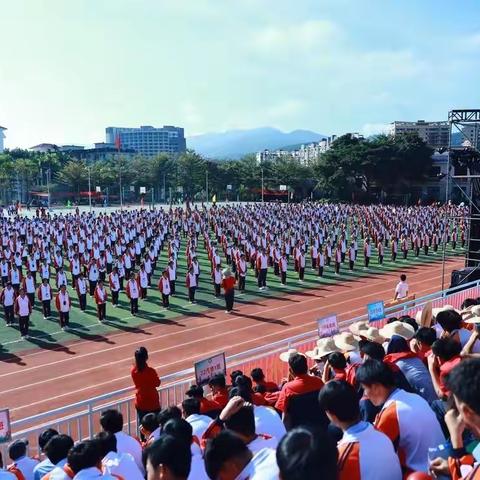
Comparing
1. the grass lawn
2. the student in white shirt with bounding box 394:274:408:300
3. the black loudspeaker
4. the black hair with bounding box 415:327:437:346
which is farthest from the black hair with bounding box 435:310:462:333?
the black loudspeaker

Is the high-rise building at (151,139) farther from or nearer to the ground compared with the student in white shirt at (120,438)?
farther from the ground

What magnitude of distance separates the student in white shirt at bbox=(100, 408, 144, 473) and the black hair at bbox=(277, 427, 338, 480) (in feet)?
7.52

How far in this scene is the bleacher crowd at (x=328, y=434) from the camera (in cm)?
209

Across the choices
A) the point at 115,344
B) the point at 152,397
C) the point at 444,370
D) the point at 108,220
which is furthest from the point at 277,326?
the point at 108,220

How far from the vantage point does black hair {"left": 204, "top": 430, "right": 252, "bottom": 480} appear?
2561 mm

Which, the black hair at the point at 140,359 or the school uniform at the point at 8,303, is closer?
the black hair at the point at 140,359

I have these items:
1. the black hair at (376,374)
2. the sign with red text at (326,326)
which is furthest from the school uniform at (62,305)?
the black hair at (376,374)

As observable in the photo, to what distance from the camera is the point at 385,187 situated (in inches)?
2121

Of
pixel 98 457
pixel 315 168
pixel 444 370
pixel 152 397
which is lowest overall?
pixel 152 397

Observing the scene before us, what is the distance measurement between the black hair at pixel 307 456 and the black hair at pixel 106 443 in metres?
1.62

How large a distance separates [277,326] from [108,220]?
1750 centimetres

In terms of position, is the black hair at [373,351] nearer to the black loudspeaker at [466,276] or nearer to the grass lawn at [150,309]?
the grass lawn at [150,309]

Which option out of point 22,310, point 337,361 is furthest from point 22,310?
point 337,361

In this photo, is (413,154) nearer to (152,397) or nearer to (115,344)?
(115,344)
